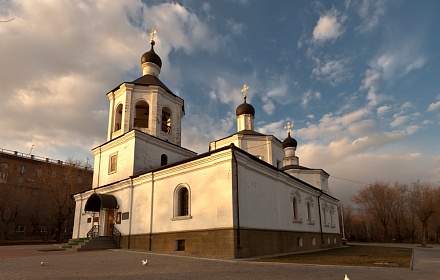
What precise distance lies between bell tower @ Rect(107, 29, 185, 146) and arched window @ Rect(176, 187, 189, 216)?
5.98 m

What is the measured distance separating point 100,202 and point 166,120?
7398 millimetres

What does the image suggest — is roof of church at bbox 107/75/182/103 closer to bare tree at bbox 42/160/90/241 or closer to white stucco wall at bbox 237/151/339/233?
white stucco wall at bbox 237/151/339/233

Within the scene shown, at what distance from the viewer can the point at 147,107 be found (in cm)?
2227

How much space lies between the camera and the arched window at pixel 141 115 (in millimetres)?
22078

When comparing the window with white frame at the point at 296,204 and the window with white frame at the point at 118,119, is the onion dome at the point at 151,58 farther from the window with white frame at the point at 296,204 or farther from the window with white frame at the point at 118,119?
the window with white frame at the point at 296,204

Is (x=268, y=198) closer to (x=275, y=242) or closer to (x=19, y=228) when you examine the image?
(x=275, y=242)

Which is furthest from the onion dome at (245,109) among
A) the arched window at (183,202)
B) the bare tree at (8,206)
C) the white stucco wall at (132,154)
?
the bare tree at (8,206)

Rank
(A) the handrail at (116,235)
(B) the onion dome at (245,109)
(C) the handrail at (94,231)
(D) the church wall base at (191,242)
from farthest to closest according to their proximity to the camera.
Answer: (B) the onion dome at (245,109) < (C) the handrail at (94,231) < (A) the handrail at (116,235) < (D) the church wall base at (191,242)

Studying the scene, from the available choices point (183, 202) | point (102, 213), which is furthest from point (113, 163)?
point (183, 202)

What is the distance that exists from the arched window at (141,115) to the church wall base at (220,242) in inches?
321

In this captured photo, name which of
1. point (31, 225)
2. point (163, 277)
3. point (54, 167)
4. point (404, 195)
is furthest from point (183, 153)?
point (404, 195)

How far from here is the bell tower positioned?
68.2 ft

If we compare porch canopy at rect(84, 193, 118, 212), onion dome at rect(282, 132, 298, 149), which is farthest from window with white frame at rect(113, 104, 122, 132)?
onion dome at rect(282, 132, 298, 149)

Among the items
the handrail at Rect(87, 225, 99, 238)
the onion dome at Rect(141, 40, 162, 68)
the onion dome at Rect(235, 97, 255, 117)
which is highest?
the onion dome at Rect(141, 40, 162, 68)
